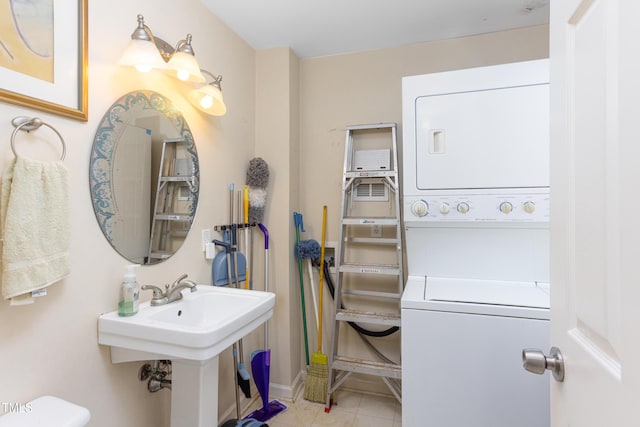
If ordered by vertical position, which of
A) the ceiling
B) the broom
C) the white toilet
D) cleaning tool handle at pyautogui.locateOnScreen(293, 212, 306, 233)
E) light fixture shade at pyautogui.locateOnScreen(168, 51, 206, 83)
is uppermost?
the ceiling

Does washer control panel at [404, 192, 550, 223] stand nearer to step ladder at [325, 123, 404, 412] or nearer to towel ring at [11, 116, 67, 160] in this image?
step ladder at [325, 123, 404, 412]

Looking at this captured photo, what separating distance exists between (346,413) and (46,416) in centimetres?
176

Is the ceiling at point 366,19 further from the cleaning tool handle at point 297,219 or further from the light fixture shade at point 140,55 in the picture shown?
the cleaning tool handle at point 297,219

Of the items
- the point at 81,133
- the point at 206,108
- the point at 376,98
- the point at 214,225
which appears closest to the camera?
the point at 81,133

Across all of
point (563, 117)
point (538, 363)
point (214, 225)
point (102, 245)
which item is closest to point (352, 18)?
point (214, 225)

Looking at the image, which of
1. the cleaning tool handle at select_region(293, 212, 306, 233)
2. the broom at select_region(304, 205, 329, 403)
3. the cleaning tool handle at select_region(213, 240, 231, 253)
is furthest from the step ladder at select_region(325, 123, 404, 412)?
the cleaning tool handle at select_region(213, 240, 231, 253)

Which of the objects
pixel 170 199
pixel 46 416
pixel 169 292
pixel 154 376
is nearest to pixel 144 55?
pixel 170 199

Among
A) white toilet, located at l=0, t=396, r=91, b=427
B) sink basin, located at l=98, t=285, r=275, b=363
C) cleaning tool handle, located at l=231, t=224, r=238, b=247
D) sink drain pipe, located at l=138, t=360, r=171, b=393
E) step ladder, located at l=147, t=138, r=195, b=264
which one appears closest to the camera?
white toilet, located at l=0, t=396, r=91, b=427

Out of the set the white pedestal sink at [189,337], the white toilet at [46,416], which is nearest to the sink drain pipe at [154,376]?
the white pedestal sink at [189,337]

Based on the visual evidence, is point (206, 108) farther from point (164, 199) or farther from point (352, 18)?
point (352, 18)

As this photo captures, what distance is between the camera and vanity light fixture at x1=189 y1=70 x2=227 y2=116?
5.48 feet

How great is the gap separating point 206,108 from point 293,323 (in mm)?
1637

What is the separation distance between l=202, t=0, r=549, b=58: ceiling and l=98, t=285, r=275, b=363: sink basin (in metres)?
1.73

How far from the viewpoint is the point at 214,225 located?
1.92m
